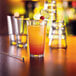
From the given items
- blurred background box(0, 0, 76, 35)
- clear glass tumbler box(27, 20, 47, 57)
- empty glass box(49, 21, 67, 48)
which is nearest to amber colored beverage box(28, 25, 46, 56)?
clear glass tumbler box(27, 20, 47, 57)

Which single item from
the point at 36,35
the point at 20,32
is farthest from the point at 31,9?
the point at 36,35

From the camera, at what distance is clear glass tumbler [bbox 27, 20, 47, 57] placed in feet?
2.99

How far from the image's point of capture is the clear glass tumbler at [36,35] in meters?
0.91

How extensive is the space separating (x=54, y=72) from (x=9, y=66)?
0.56 ft

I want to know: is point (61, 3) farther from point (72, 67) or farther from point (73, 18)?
point (72, 67)

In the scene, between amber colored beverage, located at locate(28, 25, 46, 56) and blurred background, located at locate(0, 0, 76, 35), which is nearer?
amber colored beverage, located at locate(28, 25, 46, 56)

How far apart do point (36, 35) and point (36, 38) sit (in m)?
0.01

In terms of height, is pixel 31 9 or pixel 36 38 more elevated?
pixel 31 9

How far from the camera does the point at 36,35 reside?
0.92 m

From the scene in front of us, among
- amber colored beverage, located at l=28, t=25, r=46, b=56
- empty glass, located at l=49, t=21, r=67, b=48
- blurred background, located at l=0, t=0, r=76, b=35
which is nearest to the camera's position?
amber colored beverage, located at l=28, t=25, r=46, b=56

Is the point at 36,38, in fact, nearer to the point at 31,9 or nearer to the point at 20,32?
the point at 20,32

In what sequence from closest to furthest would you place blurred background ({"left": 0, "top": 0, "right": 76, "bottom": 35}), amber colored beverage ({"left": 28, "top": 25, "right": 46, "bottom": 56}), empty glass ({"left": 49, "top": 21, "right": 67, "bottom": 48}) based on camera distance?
1. amber colored beverage ({"left": 28, "top": 25, "right": 46, "bottom": 56})
2. empty glass ({"left": 49, "top": 21, "right": 67, "bottom": 48})
3. blurred background ({"left": 0, "top": 0, "right": 76, "bottom": 35})

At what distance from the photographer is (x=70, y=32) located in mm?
5273

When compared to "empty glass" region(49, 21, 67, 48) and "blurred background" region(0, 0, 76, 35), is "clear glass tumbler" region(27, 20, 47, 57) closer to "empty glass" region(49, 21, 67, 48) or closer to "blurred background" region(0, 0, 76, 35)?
"empty glass" region(49, 21, 67, 48)
